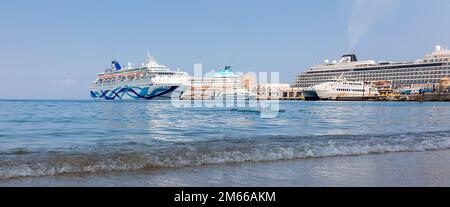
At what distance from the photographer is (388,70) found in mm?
101625

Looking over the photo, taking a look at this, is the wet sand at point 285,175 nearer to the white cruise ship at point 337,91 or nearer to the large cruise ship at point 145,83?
the large cruise ship at point 145,83

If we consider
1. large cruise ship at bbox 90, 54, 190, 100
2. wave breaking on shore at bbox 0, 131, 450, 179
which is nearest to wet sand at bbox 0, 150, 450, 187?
wave breaking on shore at bbox 0, 131, 450, 179

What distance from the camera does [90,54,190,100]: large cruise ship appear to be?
73125 mm

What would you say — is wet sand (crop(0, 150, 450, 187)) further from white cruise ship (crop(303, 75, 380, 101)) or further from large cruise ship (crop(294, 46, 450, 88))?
large cruise ship (crop(294, 46, 450, 88))

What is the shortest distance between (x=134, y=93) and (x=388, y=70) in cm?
6319

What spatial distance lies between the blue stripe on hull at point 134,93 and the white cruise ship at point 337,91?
1293 inches

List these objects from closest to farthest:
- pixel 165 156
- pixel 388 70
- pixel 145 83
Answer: pixel 165 156, pixel 145 83, pixel 388 70

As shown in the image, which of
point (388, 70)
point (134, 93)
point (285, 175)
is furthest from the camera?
point (388, 70)

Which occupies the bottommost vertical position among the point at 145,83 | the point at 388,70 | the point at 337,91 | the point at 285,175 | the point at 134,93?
the point at 285,175

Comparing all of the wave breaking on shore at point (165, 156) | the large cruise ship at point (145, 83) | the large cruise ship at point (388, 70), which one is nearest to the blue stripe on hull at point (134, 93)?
the large cruise ship at point (145, 83)

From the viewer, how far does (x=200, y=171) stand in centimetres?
592

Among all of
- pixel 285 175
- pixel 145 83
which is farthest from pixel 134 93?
pixel 285 175

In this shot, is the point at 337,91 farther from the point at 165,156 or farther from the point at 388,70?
the point at 165,156

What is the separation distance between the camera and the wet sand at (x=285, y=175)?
502cm
